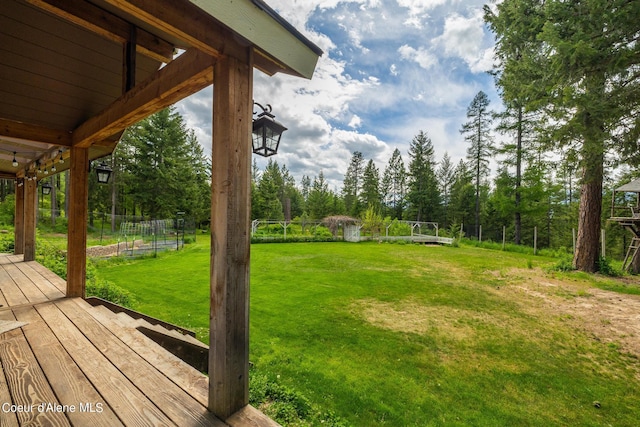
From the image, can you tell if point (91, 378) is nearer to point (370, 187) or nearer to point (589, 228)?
point (589, 228)

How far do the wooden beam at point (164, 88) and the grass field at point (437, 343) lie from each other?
7.87 ft

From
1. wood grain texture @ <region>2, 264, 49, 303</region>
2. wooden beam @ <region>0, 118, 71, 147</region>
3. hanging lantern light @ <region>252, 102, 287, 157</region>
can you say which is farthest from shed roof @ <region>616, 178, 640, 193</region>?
wood grain texture @ <region>2, 264, 49, 303</region>

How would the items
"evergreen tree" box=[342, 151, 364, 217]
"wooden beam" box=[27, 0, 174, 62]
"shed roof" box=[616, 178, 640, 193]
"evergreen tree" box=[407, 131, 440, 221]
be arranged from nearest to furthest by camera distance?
1. "wooden beam" box=[27, 0, 174, 62]
2. "shed roof" box=[616, 178, 640, 193]
3. "evergreen tree" box=[407, 131, 440, 221]
4. "evergreen tree" box=[342, 151, 364, 217]

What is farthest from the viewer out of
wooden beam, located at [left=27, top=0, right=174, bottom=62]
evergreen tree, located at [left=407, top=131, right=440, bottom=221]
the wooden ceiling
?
evergreen tree, located at [left=407, top=131, right=440, bottom=221]

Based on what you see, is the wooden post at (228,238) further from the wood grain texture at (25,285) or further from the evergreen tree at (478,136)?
the evergreen tree at (478,136)

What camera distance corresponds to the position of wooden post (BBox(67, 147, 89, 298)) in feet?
10.0

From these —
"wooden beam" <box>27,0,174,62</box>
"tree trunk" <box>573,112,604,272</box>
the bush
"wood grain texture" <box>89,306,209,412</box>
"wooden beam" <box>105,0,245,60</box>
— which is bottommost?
the bush

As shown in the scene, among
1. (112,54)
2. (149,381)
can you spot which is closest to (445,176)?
(112,54)

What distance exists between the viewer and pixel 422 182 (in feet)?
92.1

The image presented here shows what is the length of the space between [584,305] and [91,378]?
6.88 metres

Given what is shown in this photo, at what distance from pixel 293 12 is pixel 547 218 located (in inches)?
1083

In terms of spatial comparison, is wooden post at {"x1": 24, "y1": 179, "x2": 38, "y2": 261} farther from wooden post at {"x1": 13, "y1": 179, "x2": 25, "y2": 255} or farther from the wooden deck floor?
the wooden deck floor

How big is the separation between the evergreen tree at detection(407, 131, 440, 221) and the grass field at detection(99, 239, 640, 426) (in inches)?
856

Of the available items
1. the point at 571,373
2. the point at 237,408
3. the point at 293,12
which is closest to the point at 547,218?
the point at 571,373
